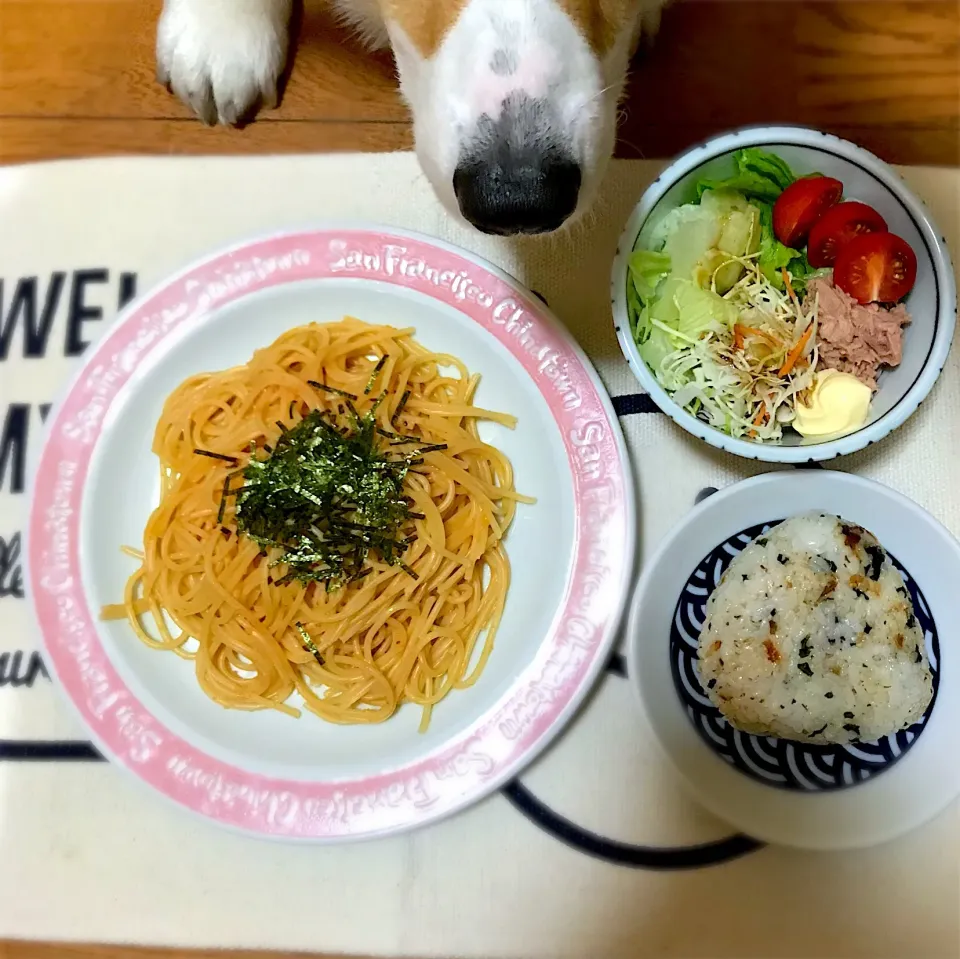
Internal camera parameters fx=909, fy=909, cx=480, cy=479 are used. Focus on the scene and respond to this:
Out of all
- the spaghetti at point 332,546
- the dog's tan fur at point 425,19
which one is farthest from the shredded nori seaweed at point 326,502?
the dog's tan fur at point 425,19

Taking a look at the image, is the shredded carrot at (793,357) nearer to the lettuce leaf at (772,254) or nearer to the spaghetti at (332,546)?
the lettuce leaf at (772,254)

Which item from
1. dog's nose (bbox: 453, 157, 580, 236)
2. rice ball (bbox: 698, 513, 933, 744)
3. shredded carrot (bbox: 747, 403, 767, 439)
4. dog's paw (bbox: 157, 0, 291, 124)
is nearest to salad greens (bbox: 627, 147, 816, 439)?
shredded carrot (bbox: 747, 403, 767, 439)

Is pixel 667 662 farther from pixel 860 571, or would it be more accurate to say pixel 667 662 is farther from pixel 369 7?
pixel 369 7

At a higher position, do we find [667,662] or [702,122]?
[702,122]

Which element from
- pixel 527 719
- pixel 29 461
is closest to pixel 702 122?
pixel 527 719

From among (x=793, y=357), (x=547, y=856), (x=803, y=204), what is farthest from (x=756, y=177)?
(x=547, y=856)

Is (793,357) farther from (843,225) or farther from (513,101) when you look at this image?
(513,101)
